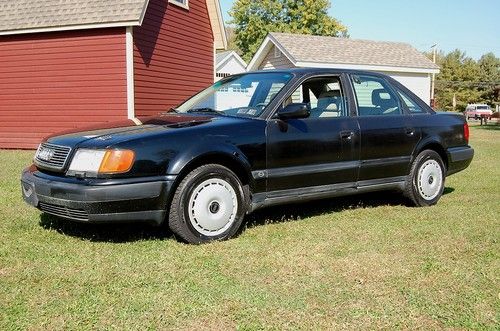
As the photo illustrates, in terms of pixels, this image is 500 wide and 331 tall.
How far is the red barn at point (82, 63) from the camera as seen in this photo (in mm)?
13133

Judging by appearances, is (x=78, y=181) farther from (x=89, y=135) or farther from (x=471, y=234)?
(x=471, y=234)

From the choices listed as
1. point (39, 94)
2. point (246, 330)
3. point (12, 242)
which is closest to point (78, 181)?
point (12, 242)

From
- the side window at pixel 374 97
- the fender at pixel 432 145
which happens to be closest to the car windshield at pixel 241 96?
the side window at pixel 374 97

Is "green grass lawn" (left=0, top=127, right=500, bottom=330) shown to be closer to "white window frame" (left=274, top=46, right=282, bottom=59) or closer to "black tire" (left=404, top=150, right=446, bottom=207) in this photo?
"black tire" (left=404, top=150, right=446, bottom=207)

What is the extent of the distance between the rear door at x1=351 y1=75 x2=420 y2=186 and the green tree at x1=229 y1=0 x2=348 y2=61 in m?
48.8

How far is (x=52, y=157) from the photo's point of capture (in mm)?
4520

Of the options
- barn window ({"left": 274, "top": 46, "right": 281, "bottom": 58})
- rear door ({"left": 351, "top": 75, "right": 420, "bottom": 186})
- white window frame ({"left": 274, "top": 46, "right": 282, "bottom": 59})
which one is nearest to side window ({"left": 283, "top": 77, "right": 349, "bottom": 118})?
rear door ({"left": 351, "top": 75, "right": 420, "bottom": 186})

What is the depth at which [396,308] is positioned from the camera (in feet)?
10.5

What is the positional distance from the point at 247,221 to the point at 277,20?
52.5m

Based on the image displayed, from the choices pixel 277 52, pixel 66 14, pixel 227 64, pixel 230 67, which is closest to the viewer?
pixel 66 14

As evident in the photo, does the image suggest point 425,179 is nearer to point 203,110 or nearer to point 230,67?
point 203,110

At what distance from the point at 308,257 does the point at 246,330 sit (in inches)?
54.3

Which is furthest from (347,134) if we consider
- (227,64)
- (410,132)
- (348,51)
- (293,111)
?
(227,64)

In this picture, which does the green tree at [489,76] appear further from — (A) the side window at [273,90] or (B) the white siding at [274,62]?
(A) the side window at [273,90]
